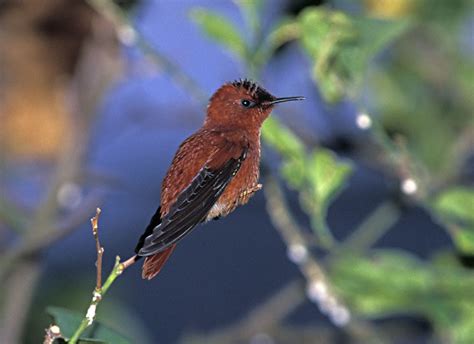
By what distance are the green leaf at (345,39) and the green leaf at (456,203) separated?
19cm

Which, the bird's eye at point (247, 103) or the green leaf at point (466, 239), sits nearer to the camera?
the bird's eye at point (247, 103)

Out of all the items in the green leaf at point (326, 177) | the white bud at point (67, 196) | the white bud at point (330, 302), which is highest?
the white bud at point (67, 196)

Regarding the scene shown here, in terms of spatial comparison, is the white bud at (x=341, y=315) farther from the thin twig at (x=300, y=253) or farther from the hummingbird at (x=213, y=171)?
the hummingbird at (x=213, y=171)

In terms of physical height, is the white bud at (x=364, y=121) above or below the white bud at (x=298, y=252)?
below

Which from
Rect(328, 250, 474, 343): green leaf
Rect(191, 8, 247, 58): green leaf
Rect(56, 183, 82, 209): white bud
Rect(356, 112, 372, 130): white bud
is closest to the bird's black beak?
Rect(356, 112, 372, 130): white bud

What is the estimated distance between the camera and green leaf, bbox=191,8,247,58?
1131 millimetres

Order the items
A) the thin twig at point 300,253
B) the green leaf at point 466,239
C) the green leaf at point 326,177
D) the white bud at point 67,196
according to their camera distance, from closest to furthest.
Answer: the green leaf at point 326,177 < the green leaf at point 466,239 < the thin twig at point 300,253 < the white bud at point 67,196

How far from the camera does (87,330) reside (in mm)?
619

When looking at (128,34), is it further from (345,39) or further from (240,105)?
(240,105)

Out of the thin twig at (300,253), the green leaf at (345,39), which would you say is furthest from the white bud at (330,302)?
the green leaf at (345,39)

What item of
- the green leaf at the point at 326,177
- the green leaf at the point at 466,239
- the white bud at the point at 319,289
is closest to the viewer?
the green leaf at the point at 326,177

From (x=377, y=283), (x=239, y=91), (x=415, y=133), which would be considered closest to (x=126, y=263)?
(x=239, y=91)

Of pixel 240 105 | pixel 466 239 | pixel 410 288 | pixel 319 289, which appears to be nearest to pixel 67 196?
pixel 319 289

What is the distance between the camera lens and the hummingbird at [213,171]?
0.47m
